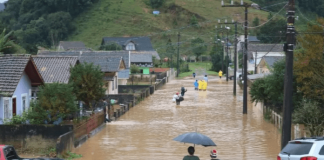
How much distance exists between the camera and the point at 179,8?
185m

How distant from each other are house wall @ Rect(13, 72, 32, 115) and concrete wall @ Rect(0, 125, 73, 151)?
14.9 ft

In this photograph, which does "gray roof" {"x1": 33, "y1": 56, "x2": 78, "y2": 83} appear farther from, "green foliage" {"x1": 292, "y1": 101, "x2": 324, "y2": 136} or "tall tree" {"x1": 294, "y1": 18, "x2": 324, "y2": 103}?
"green foliage" {"x1": 292, "y1": 101, "x2": 324, "y2": 136}

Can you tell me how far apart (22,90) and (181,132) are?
8401mm

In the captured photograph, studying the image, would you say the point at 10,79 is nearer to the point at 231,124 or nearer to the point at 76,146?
the point at 76,146

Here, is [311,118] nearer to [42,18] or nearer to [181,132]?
[181,132]

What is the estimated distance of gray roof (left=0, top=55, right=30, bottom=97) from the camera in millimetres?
25594

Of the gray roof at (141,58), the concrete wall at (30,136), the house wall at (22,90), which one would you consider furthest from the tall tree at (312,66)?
the gray roof at (141,58)

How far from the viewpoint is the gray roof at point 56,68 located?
111 feet

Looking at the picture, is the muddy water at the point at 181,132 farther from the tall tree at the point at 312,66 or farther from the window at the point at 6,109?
the window at the point at 6,109

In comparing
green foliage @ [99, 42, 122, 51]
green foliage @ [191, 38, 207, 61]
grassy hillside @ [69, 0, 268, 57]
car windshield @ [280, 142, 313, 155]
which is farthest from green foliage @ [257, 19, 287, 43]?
car windshield @ [280, 142, 313, 155]

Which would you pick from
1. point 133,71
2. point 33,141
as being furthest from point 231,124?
point 133,71

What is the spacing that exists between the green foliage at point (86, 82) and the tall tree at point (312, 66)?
1102 cm

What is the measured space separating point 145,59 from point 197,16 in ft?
252

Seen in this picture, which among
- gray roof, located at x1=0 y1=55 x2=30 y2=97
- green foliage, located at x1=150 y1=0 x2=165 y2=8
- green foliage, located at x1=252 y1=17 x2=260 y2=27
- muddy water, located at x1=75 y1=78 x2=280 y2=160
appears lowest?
muddy water, located at x1=75 y1=78 x2=280 y2=160
